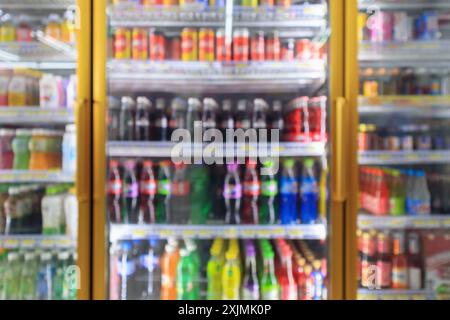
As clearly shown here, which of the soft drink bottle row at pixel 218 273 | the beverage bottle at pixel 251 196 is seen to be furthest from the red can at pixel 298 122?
the soft drink bottle row at pixel 218 273

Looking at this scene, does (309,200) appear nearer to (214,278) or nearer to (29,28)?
(214,278)

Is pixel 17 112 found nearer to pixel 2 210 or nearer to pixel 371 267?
pixel 2 210

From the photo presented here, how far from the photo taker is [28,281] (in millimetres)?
1698

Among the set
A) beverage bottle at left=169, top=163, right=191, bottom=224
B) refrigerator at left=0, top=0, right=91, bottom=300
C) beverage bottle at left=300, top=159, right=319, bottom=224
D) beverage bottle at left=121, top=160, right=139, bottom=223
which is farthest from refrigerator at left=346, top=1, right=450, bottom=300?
refrigerator at left=0, top=0, right=91, bottom=300

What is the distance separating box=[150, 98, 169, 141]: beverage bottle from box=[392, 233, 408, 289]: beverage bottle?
1274mm

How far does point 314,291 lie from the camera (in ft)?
5.40

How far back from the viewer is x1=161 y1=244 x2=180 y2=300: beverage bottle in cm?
169

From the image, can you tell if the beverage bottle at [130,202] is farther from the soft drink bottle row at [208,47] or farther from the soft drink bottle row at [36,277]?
the soft drink bottle row at [208,47]

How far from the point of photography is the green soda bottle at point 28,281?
169 centimetres

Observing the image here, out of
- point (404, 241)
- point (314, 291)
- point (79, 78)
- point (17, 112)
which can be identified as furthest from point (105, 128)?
point (404, 241)

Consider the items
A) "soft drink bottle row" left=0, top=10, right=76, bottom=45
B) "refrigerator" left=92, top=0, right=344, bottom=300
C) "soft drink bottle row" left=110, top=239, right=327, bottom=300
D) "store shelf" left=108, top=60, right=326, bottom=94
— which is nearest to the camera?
"refrigerator" left=92, top=0, right=344, bottom=300

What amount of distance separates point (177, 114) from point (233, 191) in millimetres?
498

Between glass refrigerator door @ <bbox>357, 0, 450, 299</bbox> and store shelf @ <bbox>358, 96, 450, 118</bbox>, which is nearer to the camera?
store shelf @ <bbox>358, 96, 450, 118</bbox>

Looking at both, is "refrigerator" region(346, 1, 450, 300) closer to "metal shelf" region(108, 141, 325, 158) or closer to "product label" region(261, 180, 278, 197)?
"metal shelf" region(108, 141, 325, 158)
